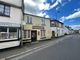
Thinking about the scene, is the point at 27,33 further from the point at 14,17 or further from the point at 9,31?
the point at 9,31

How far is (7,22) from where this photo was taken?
18.7m

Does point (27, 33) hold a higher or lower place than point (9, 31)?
lower

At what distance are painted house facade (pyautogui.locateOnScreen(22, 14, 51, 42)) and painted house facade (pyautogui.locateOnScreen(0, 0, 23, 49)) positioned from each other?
6.87m

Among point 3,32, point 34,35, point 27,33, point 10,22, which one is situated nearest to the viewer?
point 3,32

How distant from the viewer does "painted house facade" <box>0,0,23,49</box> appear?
1803 cm

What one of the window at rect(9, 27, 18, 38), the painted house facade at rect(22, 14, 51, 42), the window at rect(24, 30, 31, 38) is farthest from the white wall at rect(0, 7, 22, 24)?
the window at rect(24, 30, 31, 38)

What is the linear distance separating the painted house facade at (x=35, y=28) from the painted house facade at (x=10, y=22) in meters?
6.87

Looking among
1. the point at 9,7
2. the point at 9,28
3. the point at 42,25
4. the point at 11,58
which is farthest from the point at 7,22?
the point at 42,25

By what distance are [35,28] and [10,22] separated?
14293 mm

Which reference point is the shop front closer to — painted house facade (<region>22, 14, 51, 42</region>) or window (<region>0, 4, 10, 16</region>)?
window (<region>0, 4, 10, 16</region>)

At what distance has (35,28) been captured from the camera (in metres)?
33.3

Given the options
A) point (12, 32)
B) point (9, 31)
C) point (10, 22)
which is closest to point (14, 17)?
point (10, 22)

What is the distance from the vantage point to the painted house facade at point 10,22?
59.1 feet

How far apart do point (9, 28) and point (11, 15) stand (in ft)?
A: 5.93
